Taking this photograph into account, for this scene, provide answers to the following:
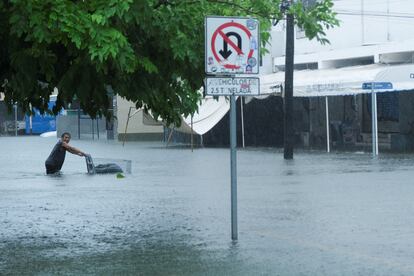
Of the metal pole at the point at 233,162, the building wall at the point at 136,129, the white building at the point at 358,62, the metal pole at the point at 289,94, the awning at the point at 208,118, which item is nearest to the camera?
the metal pole at the point at 233,162

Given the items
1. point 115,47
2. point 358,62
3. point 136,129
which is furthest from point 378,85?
point 136,129

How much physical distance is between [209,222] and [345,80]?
20096 millimetres

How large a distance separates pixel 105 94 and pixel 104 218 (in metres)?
5.05

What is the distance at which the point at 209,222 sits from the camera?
14938 millimetres

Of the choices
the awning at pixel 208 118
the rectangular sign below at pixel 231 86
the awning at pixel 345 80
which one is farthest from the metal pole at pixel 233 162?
the awning at pixel 208 118

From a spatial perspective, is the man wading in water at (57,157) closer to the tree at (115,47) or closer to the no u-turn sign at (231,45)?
the tree at (115,47)

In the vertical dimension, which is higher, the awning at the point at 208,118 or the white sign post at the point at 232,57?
the white sign post at the point at 232,57

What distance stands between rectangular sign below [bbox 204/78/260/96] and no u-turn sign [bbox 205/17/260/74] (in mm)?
118

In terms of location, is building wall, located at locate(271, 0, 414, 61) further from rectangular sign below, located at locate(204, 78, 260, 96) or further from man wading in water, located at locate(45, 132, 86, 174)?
rectangular sign below, located at locate(204, 78, 260, 96)

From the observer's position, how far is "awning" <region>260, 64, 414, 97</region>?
108ft

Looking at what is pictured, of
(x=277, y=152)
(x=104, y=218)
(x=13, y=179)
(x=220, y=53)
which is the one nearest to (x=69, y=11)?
(x=220, y=53)

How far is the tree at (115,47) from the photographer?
31.2ft

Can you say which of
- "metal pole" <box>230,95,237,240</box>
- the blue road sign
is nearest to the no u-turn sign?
"metal pole" <box>230,95,237,240</box>

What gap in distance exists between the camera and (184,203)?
717 inches
